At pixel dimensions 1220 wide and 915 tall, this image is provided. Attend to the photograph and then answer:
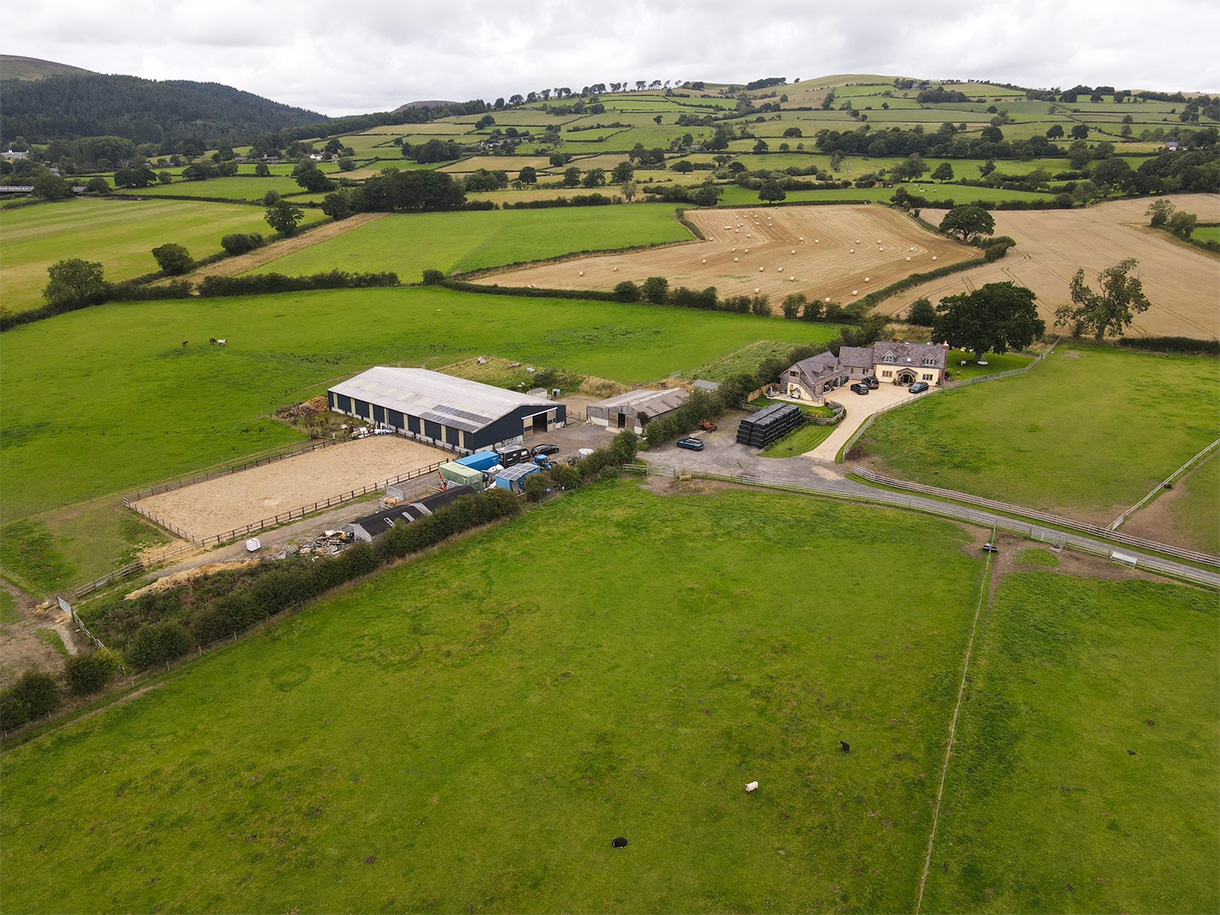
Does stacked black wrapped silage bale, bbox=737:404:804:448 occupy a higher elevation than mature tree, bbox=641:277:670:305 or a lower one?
lower

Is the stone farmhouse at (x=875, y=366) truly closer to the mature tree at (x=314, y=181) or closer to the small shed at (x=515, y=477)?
the small shed at (x=515, y=477)

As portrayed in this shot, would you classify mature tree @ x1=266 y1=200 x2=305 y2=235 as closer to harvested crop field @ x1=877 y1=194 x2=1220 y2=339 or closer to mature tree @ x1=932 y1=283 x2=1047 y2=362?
harvested crop field @ x1=877 y1=194 x2=1220 y2=339

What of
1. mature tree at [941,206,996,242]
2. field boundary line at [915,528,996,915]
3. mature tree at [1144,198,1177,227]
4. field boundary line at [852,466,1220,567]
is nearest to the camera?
field boundary line at [915,528,996,915]

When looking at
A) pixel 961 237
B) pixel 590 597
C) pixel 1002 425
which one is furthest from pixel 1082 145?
pixel 590 597

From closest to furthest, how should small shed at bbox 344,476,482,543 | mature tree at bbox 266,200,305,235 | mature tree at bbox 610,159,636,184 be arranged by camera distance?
small shed at bbox 344,476,482,543, mature tree at bbox 266,200,305,235, mature tree at bbox 610,159,636,184

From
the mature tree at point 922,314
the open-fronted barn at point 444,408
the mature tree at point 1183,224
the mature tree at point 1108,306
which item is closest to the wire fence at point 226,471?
the open-fronted barn at point 444,408

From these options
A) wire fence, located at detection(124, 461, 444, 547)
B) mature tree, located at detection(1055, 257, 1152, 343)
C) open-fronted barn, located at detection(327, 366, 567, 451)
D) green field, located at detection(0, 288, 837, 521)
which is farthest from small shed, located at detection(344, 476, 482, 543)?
mature tree, located at detection(1055, 257, 1152, 343)

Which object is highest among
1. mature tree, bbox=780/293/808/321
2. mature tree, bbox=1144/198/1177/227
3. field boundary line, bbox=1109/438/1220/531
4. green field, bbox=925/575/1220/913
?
mature tree, bbox=1144/198/1177/227

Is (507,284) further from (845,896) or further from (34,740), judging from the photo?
(845,896)
